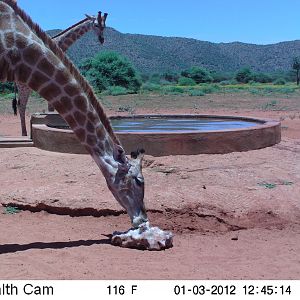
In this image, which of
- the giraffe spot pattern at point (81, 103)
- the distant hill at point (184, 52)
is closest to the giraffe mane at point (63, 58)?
the giraffe spot pattern at point (81, 103)

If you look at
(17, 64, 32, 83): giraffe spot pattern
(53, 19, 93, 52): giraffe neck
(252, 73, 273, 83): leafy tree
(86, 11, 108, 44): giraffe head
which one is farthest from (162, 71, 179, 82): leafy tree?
(17, 64, 32, 83): giraffe spot pattern

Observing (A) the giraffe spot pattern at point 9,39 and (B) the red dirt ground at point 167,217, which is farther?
(A) the giraffe spot pattern at point 9,39

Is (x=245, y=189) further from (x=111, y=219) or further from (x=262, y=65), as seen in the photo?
(x=262, y=65)

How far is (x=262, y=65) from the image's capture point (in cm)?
10219

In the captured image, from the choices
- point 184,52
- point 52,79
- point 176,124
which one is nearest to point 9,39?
point 52,79

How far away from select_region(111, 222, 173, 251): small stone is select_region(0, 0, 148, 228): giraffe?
0.25 feet

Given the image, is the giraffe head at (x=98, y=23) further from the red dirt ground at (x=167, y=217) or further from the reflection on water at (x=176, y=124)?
the red dirt ground at (x=167, y=217)

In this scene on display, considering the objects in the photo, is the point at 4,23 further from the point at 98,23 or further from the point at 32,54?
the point at 98,23

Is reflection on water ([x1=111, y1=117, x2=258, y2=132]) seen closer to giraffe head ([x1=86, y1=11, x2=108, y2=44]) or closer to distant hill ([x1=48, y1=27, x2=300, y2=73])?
giraffe head ([x1=86, y1=11, x2=108, y2=44])

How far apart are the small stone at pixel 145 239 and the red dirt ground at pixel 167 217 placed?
0.31 ft

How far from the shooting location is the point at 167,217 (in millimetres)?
7348

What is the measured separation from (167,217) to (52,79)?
8.29 feet

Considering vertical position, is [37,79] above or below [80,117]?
above

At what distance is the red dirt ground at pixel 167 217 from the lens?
5.24 metres
